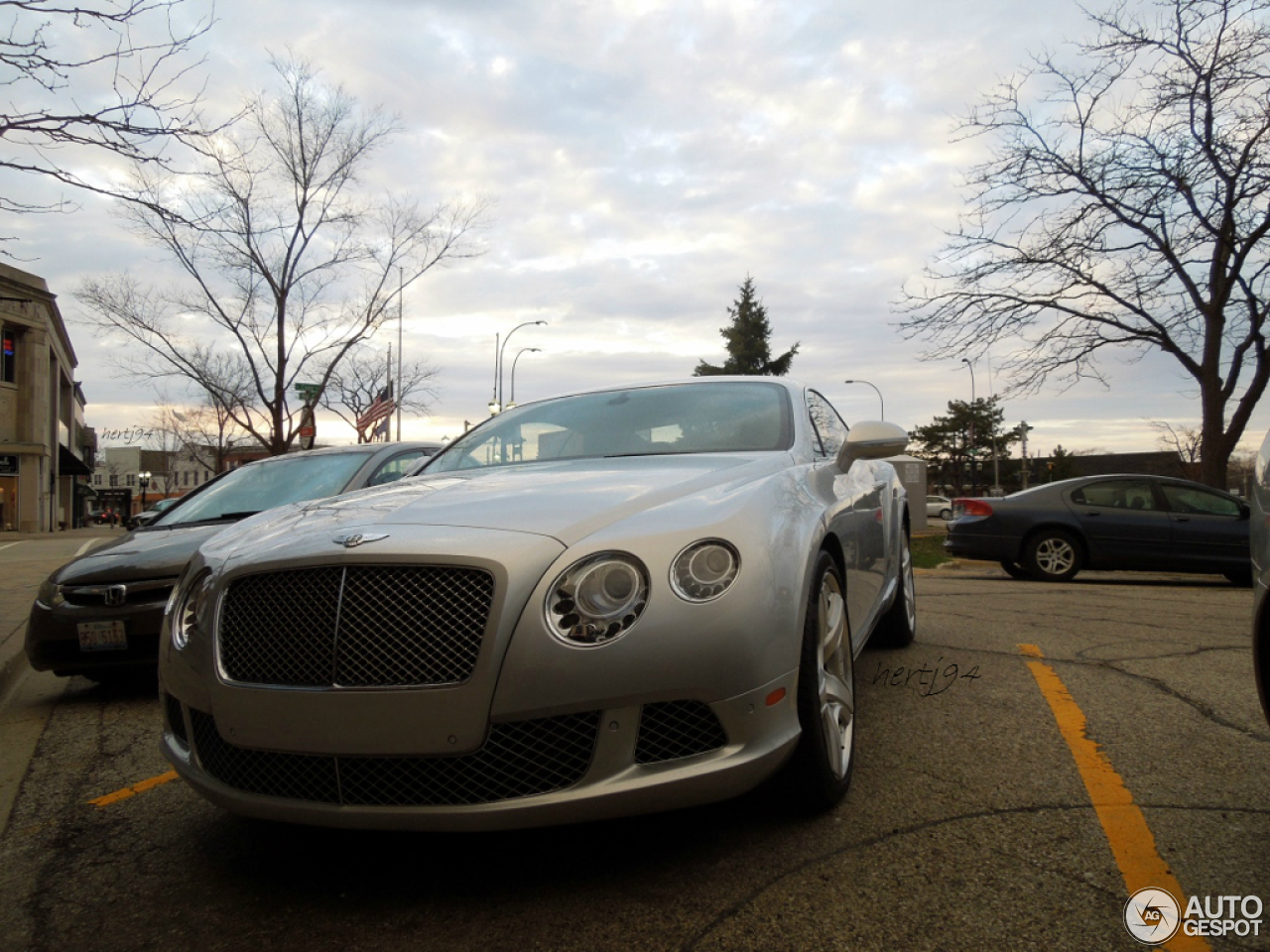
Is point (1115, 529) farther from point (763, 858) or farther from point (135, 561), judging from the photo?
point (135, 561)

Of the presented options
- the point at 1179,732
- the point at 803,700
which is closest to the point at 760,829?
the point at 803,700

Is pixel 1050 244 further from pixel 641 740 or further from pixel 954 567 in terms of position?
pixel 641 740

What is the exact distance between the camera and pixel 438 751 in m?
2.19

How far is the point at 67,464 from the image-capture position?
49719mm

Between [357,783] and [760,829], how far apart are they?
1137mm

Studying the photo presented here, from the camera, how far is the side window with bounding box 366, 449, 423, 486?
6062 millimetres

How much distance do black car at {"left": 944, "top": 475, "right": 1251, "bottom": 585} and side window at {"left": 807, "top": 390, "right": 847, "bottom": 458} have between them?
624 centimetres

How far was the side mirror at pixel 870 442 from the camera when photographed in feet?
12.3

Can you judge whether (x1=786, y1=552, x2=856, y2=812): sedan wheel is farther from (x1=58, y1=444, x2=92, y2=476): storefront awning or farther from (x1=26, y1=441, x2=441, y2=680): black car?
(x1=58, y1=444, x2=92, y2=476): storefront awning

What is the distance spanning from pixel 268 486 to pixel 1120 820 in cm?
528

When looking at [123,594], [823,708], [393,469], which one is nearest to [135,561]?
[123,594]

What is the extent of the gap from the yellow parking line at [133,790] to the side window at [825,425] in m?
2.83

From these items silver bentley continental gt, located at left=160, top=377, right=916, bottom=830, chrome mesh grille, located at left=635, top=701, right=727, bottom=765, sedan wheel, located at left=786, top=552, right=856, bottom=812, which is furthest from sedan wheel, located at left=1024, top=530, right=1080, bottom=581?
chrome mesh grille, located at left=635, top=701, right=727, bottom=765

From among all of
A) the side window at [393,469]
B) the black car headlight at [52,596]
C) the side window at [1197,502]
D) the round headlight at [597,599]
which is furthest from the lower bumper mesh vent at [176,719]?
the side window at [1197,502]
